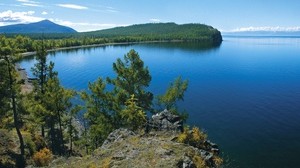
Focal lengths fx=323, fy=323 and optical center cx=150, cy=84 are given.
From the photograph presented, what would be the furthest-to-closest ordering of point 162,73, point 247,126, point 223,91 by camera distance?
point 162,73 < point 223,91 < point 247,126

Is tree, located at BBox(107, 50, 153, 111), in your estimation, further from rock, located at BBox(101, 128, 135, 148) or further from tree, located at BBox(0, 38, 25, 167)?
tree, located at BBox(0, 38, 25, 167)

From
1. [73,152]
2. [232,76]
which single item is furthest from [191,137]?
[232,76]

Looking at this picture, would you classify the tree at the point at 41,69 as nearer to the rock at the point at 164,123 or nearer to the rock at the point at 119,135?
the rock at the point at 119,135

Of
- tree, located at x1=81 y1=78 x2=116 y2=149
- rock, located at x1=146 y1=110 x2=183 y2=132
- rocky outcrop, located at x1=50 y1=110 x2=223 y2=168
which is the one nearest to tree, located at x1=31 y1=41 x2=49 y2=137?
tree, located at x1=81 y1=78 x2=116 y2=149

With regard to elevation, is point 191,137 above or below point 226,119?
above

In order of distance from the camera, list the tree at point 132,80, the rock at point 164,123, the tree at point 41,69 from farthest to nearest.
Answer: the tree at point 132,80 < the tree at point 41,69 < the rock at point 164,123

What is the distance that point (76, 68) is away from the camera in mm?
195250

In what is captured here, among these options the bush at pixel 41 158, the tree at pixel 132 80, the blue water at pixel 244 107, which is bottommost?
the blue water at pixel 244 107

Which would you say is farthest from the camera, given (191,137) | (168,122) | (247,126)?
(247,126)

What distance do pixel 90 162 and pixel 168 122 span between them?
1472 cm

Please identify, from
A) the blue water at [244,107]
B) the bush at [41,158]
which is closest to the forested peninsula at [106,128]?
the bush at [41,158]

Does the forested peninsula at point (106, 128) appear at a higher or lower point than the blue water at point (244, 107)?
higher

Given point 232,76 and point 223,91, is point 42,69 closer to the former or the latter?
point 223,91

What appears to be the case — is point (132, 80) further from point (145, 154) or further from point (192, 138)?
point (145, 154)
